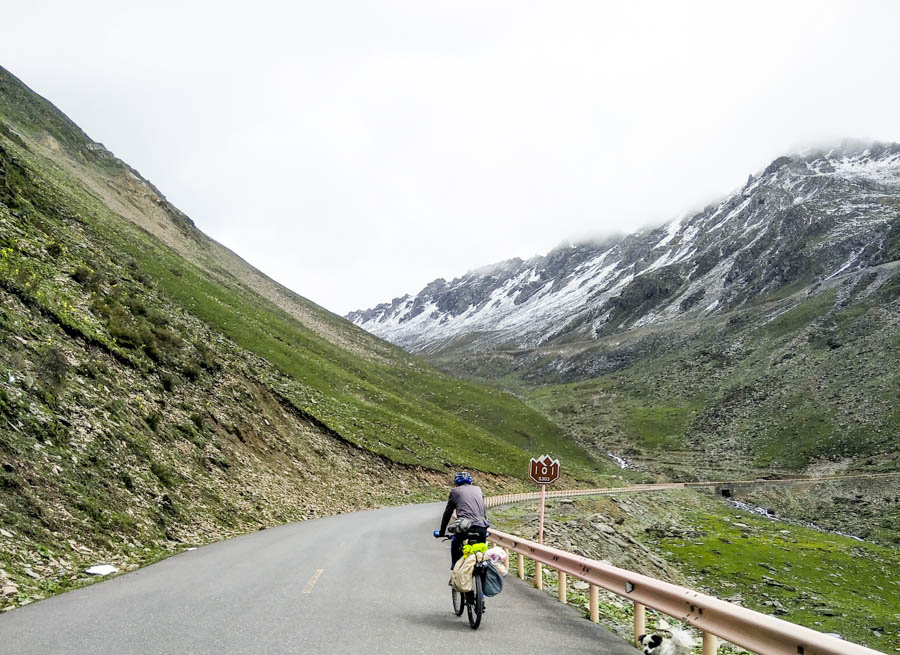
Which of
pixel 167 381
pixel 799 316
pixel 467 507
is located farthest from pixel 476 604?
pixel 799 316

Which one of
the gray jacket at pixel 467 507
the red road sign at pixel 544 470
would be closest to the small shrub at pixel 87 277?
the red road sign at pixel 544 470

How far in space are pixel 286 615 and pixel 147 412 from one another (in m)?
17.8

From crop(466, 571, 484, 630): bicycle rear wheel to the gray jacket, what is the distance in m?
0.92

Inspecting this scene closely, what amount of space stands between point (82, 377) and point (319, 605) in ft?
52.1

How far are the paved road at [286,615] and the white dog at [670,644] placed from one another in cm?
53

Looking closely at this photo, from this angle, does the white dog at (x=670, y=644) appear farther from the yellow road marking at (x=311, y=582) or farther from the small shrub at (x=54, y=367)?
the small shrub at (x=54, y=367)

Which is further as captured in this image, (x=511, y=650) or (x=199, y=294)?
(x=199, y=294)

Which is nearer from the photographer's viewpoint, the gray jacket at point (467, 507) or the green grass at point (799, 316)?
the gray jacket at point (467, 507)

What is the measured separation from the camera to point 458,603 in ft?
33.0

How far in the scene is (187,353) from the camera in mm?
33906

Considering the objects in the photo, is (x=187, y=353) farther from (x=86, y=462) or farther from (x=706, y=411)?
(x=706, y=411)

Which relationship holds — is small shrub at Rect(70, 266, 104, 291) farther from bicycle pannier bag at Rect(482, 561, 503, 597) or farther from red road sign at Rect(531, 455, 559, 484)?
bicycle pannier bag at Rect(482, 561, 503, 597)

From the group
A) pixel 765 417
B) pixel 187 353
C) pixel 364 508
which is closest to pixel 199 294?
pixel 187 353

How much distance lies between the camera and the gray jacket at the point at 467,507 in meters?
9.98
